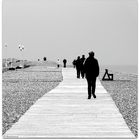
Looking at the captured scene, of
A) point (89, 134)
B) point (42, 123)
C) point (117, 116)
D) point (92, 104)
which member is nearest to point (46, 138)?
point (89, 134)

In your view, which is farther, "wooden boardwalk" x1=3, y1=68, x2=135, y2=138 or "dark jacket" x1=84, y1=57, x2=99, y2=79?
"dark jacket" x1=84, y1=57, x2=99, y2=79

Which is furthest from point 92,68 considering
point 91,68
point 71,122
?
point 71,122

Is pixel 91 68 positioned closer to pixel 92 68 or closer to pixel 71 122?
pixel 92 68

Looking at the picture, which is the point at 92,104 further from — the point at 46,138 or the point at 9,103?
the point at 46,138

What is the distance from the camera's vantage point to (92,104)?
16.3 m

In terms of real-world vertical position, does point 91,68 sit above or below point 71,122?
above

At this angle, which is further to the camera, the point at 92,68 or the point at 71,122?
the point at 92,68

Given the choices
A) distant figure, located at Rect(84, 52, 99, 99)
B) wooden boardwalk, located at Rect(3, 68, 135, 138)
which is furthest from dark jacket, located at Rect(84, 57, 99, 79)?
wooden boardwalk, located at Rect(3, 68, 135, 138)

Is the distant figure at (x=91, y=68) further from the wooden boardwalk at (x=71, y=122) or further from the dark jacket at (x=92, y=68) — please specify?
the wooden boardwalk at (x=71, y=122)

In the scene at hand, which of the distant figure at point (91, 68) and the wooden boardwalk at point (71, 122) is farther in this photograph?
the distant figure at point (91, 68)

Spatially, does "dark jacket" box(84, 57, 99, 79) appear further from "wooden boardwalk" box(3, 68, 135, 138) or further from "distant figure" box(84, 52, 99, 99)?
"wooden boardwalk" box(3, 68, 135, 138)

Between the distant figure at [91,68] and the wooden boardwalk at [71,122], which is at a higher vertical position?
the distant figure at [91,68]

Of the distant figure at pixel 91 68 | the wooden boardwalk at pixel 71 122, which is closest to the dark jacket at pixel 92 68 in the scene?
the distant figure at pixel 91 68

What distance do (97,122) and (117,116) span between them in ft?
4.18
